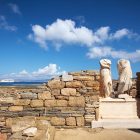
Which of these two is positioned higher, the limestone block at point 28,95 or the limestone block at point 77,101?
the limestone block at point 28,95

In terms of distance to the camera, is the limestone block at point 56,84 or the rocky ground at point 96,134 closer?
the rocky ground at point 96,134

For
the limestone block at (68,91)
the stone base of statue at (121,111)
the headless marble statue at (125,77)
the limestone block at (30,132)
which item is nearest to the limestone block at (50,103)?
the limestone block at (68,91)

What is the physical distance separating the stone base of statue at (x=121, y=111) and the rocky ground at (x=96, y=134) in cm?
49

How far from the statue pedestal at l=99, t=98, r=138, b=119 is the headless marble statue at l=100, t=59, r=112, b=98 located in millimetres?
316

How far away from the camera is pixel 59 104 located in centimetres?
752

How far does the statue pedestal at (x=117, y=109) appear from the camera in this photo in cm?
816

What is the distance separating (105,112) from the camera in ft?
26.9

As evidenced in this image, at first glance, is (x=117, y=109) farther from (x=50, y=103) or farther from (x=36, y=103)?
(x=36, y=103)

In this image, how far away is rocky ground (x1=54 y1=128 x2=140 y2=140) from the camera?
22.2ft

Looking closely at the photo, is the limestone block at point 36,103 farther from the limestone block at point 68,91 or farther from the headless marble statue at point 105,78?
the headless marble statue at point 105,78

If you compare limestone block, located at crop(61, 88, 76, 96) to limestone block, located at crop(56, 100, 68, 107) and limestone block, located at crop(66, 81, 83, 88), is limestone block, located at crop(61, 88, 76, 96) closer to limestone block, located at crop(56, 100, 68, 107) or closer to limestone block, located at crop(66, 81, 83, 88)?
limestone block, located at crop(66, 81, 83, 88)

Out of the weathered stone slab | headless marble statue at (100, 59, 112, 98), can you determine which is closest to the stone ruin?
the weathered stone slab

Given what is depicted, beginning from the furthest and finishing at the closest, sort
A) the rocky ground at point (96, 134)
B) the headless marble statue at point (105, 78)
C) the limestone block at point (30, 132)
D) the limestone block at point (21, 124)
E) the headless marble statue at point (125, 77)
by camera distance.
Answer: the headless marble statue at point (125, 77), the headless marble statue at point (105, 78), the rocky ground at point (96, 134), the limestone block at point (21, 124), the limestone block at point (30, 132)

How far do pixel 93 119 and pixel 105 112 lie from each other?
0.73m
